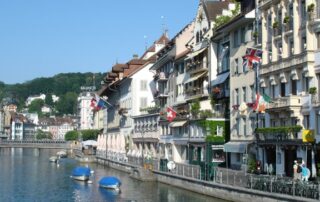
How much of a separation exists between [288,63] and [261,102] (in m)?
4.03

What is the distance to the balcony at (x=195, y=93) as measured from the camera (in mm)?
66387

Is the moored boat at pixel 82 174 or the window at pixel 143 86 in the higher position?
the window at pixel 143 86

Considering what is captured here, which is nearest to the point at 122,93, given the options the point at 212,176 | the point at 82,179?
the point at 82,179

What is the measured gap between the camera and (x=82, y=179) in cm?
7050

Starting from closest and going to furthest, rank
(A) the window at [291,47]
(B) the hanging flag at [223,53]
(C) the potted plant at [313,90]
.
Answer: (C) the potted plant at [313,90] → (A) the window at [291,47] → (B) the hanging flag at [223,53]

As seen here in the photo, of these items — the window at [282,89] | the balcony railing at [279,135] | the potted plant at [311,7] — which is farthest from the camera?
the window at [282,89]

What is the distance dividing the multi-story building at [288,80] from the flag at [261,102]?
1.62 ft

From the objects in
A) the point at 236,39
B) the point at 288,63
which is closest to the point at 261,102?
the point at 288,63

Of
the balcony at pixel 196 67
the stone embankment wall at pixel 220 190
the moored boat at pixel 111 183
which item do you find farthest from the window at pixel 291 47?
the moored boat at pixel 111 183

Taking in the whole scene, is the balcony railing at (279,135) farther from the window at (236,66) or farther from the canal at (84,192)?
the window at (236,66)

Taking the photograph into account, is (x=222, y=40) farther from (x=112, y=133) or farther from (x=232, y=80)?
(x=112, y=133)

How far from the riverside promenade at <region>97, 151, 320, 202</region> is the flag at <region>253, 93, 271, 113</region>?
597cm

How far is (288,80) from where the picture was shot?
46125 mm

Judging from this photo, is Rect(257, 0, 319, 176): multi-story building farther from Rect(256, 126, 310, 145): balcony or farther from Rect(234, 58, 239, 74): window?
Rect(234, 58, 239, 74): window
